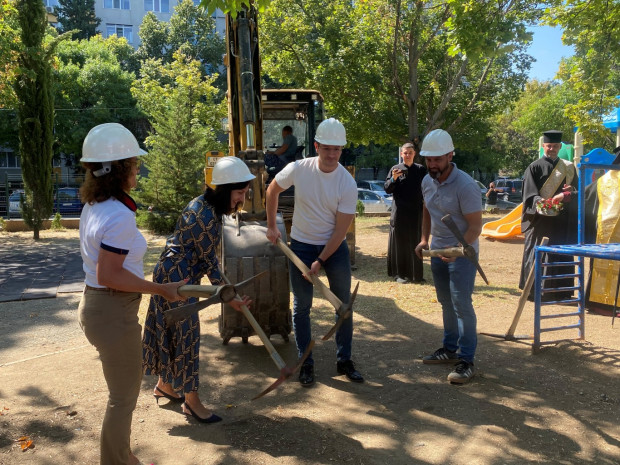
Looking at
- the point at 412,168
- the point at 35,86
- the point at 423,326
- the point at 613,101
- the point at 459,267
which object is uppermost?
the point at 35,86

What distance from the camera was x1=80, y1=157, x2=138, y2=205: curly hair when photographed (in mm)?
2854

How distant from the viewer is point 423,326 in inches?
255

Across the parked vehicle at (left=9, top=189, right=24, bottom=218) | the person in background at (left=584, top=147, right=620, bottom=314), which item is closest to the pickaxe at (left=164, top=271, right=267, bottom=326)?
the person in background at (left=584, top=147, right=620, bottom=314)

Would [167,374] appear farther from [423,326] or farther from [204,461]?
[423,326]

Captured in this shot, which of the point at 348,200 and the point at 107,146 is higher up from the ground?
the point at 107,146

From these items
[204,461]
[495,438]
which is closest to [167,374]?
[204,461]

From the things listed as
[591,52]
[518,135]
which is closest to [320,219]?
[591,52]

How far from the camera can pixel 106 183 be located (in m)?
2.87

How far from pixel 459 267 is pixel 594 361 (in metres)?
1.62

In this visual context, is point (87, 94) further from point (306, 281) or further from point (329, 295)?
point (329, 295)

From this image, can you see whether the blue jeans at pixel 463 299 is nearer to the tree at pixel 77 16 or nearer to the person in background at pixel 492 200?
the person in background at pixel 492 200

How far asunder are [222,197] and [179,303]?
31.7 inches

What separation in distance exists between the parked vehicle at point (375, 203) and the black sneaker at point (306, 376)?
2019 cm

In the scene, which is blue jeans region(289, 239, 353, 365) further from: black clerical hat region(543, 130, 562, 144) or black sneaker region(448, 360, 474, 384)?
black clerical hat region(543, 130, 562, 144)
